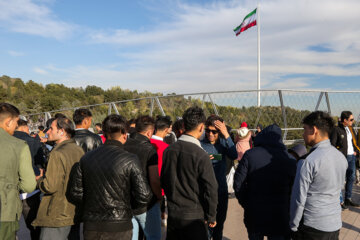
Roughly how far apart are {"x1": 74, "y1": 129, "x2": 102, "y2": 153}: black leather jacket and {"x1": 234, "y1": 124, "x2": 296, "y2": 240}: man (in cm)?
199

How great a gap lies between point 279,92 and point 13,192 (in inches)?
247

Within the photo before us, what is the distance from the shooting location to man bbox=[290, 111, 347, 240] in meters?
2.27

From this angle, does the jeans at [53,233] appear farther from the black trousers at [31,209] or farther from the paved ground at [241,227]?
the paved ground at [241,227]

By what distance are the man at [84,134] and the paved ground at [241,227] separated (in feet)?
6.44

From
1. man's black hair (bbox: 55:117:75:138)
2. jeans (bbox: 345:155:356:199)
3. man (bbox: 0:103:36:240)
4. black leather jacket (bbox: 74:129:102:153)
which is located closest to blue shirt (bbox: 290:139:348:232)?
man's black hair (bbox: 55:117:75:138)

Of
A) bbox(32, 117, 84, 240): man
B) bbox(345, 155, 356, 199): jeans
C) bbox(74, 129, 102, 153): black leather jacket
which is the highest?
bbox(74, 129, 102, 153): black leather jacket

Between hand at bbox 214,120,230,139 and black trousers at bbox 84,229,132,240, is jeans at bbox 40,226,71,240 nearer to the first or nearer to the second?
black trousers at bbox 84,229,132,240

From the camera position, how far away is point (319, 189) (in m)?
2.29

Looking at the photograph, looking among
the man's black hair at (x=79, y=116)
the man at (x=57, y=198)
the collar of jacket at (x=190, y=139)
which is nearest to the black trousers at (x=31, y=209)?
the man at (x=57, y=198)

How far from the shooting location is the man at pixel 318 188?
2.27m

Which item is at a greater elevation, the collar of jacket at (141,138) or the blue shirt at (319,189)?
the collar of jacket at (141,138)

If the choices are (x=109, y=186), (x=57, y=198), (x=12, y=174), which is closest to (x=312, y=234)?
(x=109, y=186)

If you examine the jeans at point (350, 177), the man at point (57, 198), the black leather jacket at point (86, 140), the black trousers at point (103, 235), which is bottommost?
the jeans at point (350, 177)

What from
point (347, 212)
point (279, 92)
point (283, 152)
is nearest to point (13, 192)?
point (283, 152)
